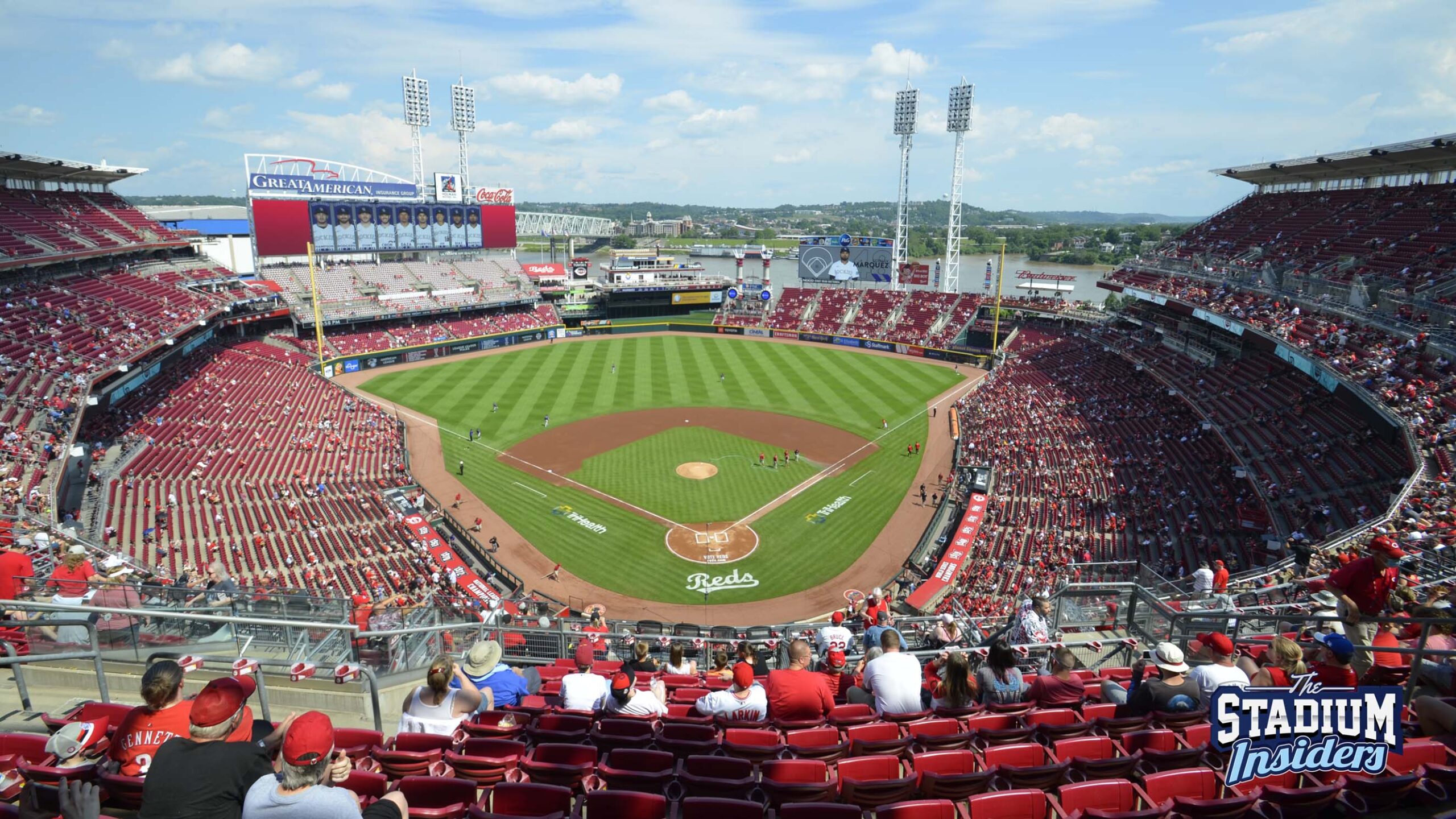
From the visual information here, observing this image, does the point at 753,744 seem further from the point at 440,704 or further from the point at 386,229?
the point at 386,229

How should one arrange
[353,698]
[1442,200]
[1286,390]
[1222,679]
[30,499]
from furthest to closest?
[1442,200], [1286,390], [30,499], [353,698], [1222,679]

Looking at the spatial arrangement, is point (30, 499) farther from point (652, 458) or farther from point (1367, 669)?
point (1367, 669)

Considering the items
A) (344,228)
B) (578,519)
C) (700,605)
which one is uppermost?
(344,228)

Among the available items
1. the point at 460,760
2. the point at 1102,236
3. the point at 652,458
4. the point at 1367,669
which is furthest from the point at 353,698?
the point at 1102,236

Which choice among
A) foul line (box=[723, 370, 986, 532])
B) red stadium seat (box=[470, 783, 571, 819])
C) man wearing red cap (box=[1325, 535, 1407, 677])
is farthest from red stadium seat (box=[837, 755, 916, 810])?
foul line (box=[723, 370, 986, 532])

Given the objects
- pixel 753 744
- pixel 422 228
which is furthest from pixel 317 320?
pixel 753 744

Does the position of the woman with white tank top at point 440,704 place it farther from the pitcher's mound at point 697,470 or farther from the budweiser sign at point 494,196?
the budweiser sign at point 494,196
